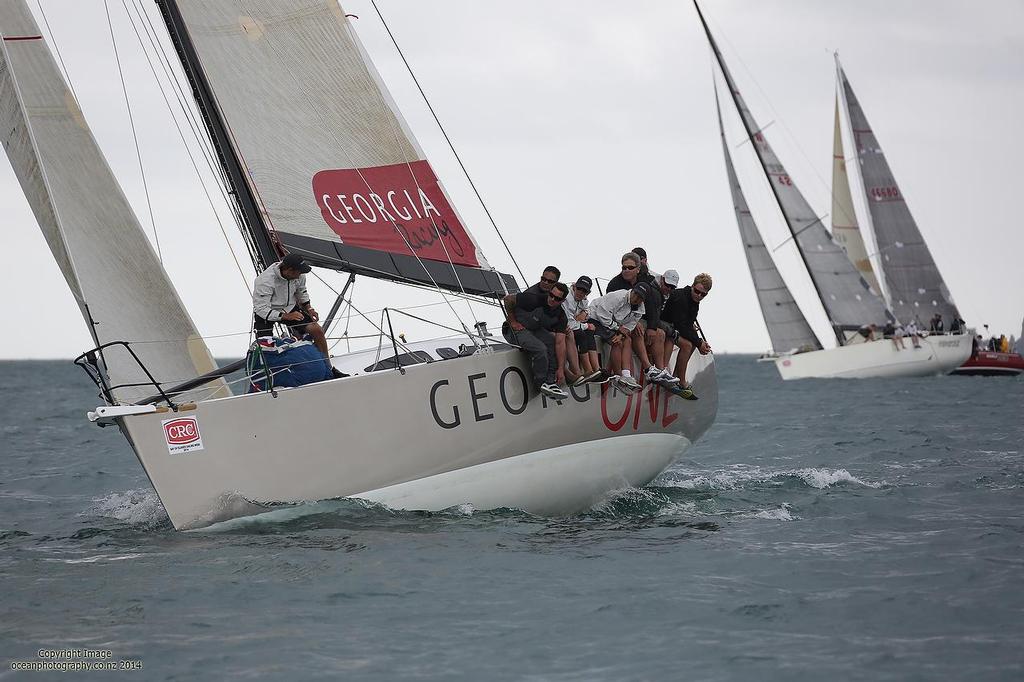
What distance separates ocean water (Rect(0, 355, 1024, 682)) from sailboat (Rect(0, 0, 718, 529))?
0.29 metres

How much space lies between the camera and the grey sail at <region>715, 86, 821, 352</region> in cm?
3216

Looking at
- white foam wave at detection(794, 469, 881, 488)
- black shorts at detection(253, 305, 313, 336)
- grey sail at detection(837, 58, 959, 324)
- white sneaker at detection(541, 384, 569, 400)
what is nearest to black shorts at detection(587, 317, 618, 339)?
white sneaker at detection(541, 384, 569, 400)

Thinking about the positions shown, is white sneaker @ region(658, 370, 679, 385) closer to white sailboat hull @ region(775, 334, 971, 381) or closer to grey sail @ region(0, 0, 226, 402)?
grey sail @ region(0, 0, 226, 402)

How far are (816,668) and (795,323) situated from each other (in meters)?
29.0

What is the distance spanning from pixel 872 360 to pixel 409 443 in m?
26.5

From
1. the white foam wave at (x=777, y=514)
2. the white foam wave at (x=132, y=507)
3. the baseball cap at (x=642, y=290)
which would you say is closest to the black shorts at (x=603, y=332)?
the baseball cap at (x=642, y=290)

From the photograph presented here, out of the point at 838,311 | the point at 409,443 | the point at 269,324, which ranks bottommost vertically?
the point at 409,443

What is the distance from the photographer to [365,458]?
7457 millimetres

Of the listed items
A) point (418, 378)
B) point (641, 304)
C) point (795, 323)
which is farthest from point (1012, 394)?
point (418, 378)

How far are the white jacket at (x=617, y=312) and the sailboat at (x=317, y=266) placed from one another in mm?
571

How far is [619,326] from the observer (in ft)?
28.7

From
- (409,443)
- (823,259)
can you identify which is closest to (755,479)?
(409,443)

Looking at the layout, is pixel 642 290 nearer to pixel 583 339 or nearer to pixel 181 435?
pixel 583 339

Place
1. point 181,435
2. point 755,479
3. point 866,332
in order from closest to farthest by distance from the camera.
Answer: point 181,435, point 755,479, point 866,332
